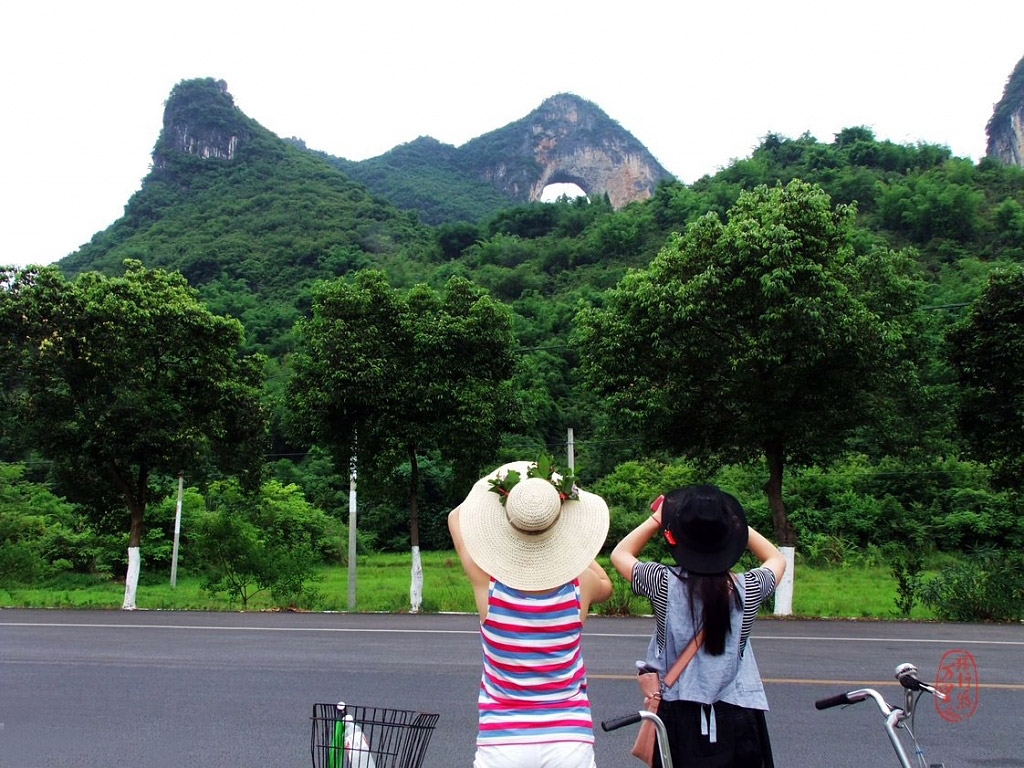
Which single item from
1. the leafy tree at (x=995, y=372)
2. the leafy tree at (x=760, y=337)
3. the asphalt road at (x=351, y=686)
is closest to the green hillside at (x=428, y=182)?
the leafy tree at (x=760, y=337)

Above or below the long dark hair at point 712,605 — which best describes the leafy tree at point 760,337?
above

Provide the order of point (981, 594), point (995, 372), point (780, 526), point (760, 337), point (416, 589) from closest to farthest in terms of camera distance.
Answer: point (760, 337) < point (981, 594) < point (995, 372) < point (780, 526) < point (416, 589)

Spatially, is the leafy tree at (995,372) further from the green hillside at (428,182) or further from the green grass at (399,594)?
the green hillside at (428,182)

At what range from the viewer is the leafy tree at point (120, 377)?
18.9 metres

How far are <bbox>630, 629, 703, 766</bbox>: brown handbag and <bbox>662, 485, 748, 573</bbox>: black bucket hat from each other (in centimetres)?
29

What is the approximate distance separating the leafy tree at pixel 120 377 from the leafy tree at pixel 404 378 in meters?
2.98

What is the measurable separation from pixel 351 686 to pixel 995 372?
13445 millimetres

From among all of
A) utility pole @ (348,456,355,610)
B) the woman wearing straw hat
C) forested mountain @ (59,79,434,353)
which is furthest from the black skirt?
forested mountain @ (59,79,434,353)

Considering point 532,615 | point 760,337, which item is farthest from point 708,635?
point 760,337

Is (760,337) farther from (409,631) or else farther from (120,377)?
(120,377)

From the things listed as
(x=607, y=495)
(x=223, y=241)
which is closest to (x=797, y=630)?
(x=607, y=495)

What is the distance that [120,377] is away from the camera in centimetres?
1945

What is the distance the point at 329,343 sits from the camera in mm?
A: 18219

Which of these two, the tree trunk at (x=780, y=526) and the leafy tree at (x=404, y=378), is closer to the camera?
the tree trunk at (x=780, y=526)
